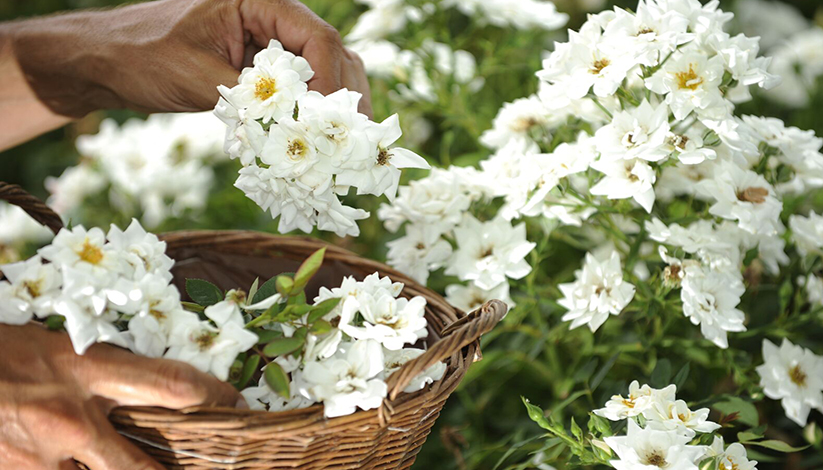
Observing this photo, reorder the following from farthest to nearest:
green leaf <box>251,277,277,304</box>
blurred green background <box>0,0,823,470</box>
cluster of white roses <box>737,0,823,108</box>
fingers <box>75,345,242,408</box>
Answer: cluster of white roses <box>737,0,823,108</box> → blurred green background <box>0,0,823,470</box> → green leaf <box>251,277,277,304</box> → fingers <box>75,345,242,408</box>

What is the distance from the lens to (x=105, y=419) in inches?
19.9

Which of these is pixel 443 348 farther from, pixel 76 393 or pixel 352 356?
pixel 76 393

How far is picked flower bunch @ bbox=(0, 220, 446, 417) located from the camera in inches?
19.4

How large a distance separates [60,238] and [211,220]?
2.36 feet

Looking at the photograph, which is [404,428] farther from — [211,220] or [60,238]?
[211,220]

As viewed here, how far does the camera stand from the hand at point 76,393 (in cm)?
49

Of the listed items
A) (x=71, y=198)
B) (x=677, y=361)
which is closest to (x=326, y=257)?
(x=677, y=361)

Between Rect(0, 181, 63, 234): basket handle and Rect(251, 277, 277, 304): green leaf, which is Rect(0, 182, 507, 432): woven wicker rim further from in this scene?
Rect(0, 181, 63, 234): basket handle

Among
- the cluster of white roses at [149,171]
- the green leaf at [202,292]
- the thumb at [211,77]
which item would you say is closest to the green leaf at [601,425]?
the green leaf at [202,292]

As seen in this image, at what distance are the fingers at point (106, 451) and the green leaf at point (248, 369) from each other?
83mm

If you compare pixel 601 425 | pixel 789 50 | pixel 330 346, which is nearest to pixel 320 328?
pixel 330 346

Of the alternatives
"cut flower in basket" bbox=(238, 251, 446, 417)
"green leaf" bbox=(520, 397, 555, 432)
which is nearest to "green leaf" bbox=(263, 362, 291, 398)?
"cut flower in basket" bbox=(238, 251, 446, 417)

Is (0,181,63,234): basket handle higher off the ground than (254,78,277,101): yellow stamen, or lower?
lower

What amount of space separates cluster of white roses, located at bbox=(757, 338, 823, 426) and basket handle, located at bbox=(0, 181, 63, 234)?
712mm
